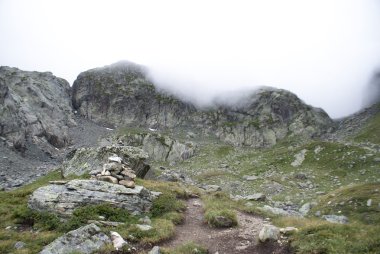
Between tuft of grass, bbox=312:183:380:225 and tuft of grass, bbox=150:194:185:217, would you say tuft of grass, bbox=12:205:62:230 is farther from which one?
tuft of grass, bbox=312:183:380:225

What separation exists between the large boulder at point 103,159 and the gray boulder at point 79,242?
20.1 meters

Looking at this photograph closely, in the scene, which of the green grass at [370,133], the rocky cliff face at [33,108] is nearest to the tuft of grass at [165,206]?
the rocky cliff face at [33,108]

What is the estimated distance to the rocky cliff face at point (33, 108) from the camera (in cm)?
10464

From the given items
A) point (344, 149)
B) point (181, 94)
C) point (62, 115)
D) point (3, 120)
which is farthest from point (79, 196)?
point (181, 94)

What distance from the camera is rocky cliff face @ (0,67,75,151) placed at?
10464cm

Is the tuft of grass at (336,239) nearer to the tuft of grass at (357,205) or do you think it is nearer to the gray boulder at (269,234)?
the gray boulder at (269,234)

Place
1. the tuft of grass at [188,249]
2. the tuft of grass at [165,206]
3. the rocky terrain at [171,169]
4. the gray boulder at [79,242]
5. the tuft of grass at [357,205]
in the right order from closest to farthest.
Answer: the gray boulder at [79,242] < the tuft of grass at [188,249] < the rocky terrain at [171,169] < the tuft of grass at [165,206] < the tuft of grass at [357,205]

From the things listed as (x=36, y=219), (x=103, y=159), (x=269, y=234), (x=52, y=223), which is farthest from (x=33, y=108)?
(x=269, y=234)

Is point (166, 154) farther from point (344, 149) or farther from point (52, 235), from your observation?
point (52, 235)

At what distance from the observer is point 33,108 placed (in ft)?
444

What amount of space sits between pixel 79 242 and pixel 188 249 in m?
5.67

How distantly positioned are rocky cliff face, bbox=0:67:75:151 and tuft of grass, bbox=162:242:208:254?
94433 mm

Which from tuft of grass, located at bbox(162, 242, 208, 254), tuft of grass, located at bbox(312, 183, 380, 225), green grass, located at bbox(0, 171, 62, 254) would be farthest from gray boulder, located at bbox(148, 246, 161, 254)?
tuft of grass, located at bbox(312, 183, 380, 225)

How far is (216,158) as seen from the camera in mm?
124500
